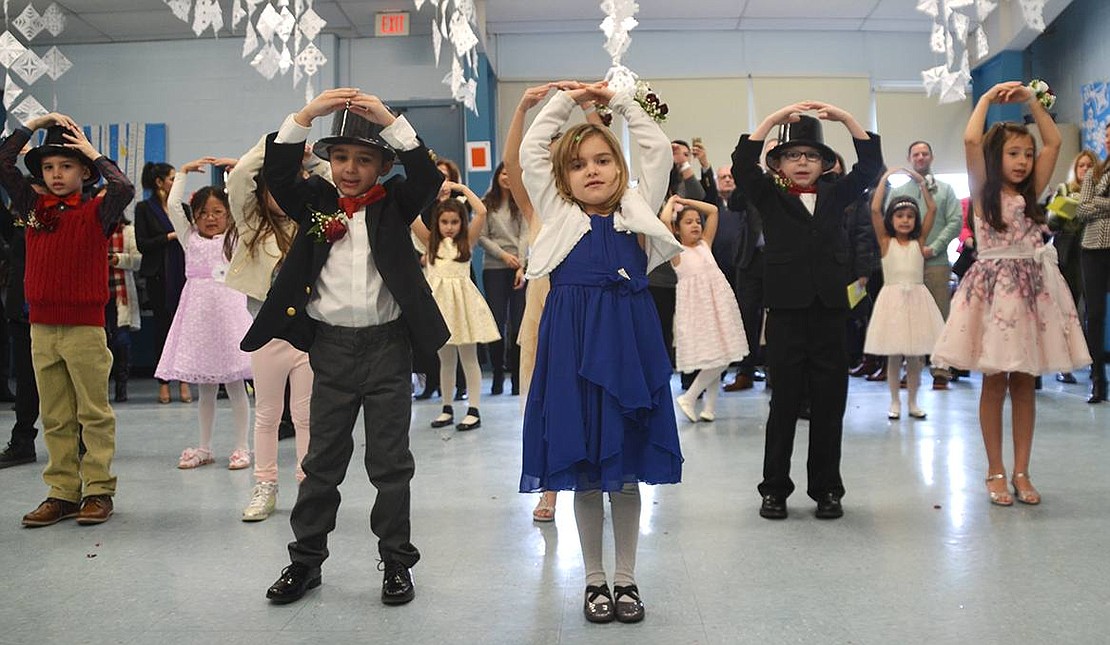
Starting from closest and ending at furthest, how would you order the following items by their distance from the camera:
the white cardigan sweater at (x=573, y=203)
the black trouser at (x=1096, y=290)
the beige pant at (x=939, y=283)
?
the white cardigan sweater at (x=573, y=203), the black trouser at (x=1096, y=290), the beige pant at (x=939, y=283)

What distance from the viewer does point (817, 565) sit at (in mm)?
2689

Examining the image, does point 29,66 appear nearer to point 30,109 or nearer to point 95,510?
point 30,109

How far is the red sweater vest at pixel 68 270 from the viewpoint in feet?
11.2

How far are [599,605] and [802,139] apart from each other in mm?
1797

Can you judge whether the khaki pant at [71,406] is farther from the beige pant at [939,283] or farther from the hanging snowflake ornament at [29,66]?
the beige pant at [939,283]

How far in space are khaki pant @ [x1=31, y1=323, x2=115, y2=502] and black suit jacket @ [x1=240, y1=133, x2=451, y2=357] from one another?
121cm

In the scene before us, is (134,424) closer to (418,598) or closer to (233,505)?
(233,505)

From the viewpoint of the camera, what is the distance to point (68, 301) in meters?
3.41

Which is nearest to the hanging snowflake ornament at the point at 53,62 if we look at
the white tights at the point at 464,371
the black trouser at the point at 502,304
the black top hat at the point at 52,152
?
the black top hat at the point at 52,152

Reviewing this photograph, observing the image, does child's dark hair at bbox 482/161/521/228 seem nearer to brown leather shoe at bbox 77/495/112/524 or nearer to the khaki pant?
the khaki pant

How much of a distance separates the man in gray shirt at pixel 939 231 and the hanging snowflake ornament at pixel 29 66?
5164 millimetres

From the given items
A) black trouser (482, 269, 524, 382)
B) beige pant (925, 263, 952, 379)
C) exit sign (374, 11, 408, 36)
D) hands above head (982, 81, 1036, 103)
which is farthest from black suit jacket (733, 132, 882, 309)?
exit sign (374, 11, 408, 36)

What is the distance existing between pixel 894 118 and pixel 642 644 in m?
9.27

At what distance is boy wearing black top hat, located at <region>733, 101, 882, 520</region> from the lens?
10.8 ft
